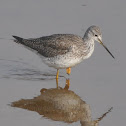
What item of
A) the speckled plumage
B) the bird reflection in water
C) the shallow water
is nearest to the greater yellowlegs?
the speckled plumage

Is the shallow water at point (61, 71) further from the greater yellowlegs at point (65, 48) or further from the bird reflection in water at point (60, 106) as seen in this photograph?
the greater yellowlegs at point (65, 48)

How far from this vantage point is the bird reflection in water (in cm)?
955

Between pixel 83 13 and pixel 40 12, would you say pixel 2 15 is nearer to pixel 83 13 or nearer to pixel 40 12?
pixel 40 12

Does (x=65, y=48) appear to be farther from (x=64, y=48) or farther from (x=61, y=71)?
(x=61, y=71)

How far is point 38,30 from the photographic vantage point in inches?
540

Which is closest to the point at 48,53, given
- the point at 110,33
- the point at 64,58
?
the point at 64,58

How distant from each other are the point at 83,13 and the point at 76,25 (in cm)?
91

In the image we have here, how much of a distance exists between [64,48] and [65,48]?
3cm

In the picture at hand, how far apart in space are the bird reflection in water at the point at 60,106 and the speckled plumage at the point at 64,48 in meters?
0.74

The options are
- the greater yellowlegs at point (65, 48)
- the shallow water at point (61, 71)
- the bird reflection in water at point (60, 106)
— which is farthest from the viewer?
the greater yellowlegs at point (65, 48)

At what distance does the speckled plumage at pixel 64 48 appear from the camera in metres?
11.4

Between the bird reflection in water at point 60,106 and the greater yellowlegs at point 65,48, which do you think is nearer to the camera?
the bird reflection in water at point 60,106

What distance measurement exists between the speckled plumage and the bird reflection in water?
74cm

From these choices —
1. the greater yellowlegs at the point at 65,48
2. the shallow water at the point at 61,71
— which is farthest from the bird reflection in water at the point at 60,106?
the greater yellowlegs at the point at 65,48
